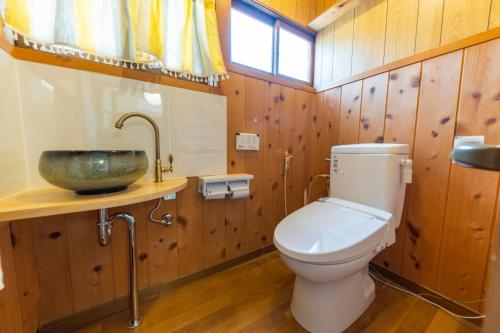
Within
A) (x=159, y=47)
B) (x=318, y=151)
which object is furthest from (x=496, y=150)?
(x=318, y=151)

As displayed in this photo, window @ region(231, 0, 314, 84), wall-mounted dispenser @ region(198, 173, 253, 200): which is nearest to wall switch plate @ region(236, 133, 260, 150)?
wall-mounted dispenser @ region(198, 173, 253, 200)

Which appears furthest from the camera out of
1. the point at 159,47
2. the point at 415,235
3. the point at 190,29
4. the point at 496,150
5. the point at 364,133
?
the point at 364,133

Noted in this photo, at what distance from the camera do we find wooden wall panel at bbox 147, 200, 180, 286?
1.10 metres

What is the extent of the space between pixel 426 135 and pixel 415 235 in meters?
0.55

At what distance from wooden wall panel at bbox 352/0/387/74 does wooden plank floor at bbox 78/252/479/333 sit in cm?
137

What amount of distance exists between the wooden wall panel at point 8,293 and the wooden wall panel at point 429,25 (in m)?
1.96

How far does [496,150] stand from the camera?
0.21 meters

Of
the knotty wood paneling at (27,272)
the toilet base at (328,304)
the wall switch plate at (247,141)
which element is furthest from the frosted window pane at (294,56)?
the knotty wood paneling at (27,272)

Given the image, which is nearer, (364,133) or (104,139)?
(104,139)

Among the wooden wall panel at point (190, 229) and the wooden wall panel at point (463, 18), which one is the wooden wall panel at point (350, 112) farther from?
the wooden wall panel at point (190, 229)

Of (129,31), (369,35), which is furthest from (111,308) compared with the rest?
(369,35)

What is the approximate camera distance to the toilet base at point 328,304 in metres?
0.91

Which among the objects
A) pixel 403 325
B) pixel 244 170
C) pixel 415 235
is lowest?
pixel 403 325

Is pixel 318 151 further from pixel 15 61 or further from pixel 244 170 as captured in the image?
pixel 15 61
